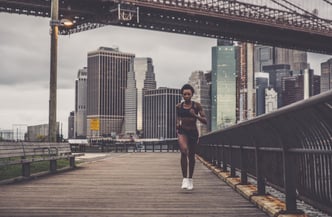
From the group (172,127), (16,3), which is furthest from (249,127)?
(172,127)

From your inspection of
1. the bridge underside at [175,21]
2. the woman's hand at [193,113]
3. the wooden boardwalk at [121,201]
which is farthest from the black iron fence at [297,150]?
the bridge underside at [175,21]

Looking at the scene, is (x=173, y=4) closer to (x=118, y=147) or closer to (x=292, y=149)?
(x=118, y=147)

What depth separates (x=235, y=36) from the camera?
6288cm

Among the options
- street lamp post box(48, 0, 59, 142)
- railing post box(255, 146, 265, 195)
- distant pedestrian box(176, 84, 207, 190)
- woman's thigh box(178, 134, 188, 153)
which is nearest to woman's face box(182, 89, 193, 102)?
distant pedestrian box(176, 84, 207, 190)

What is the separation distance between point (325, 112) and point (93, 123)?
4086 centimetres

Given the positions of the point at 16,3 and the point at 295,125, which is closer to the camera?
the point at 295,125

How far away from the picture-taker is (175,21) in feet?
190

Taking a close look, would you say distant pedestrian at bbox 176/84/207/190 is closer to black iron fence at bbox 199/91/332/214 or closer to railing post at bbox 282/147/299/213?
black iron fence at bbox 199/91/332/214

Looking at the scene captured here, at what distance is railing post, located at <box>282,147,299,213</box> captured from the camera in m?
4.77

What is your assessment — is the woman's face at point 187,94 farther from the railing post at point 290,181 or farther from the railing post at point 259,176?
the railing post at point 290,181

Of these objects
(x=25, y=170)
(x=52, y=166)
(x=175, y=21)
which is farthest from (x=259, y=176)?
(x=175, y=21)

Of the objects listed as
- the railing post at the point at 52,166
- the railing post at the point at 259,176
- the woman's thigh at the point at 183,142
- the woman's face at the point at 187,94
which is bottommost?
the railing post at the point at 52,166

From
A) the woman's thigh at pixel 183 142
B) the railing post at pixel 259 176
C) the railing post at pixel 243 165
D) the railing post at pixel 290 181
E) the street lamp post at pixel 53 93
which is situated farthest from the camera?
the street lamp post at pixel 53 93

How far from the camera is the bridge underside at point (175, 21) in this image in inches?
2098
